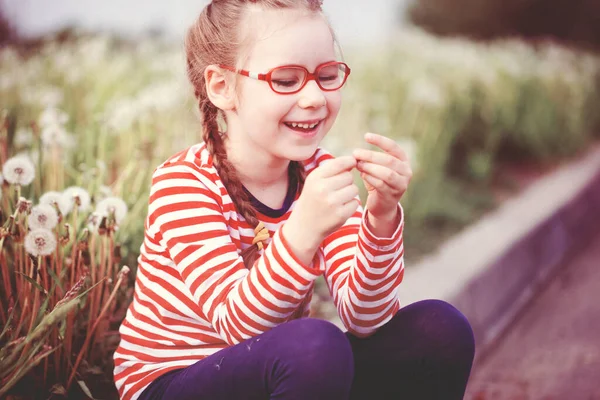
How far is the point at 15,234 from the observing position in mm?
1744

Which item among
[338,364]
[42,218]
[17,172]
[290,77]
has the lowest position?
[338,364]

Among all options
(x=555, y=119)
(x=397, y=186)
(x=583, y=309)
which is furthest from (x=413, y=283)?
(x=555, y=119)

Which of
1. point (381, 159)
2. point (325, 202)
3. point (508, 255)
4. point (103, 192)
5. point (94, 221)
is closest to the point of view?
point (325, 202)

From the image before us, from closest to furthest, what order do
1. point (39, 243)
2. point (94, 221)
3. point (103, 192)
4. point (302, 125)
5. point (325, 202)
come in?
point (325, 202), point (302, 125), point (39, 243), point (94, 221), point (103, 192)

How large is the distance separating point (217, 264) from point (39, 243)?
1.65 feet

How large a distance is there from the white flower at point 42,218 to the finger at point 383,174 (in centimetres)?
81

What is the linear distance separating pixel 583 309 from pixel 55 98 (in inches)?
107

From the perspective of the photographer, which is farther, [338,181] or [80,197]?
[80,197]

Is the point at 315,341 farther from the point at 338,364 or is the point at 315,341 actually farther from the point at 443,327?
the point at 443,327

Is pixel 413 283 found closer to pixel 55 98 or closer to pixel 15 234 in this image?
pixel 15 234

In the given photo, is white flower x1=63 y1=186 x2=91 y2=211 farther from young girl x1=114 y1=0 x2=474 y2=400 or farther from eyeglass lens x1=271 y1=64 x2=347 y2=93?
eyeglass lens x1=271 y1=64 x2=347 y2=93

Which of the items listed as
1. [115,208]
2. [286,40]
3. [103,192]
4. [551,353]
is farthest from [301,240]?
[551,353]

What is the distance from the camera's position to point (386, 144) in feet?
5.02

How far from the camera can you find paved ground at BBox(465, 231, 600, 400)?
2.61m
